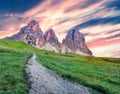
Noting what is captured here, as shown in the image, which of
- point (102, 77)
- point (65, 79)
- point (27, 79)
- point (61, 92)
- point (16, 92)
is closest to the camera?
point (16, 92)

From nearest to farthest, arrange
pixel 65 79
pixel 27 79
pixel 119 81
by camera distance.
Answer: pixel 27 79 → pixel 65 79 → pixel 119 81

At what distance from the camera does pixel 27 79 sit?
165 ft

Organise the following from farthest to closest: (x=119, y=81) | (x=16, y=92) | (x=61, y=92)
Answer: (x=119, y=81) < (x=61, y=92) < (x=16, y=92)

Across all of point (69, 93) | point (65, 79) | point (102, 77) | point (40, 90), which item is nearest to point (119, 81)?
point (102, 77)

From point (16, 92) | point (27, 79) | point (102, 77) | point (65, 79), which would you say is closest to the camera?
point (16, 92)

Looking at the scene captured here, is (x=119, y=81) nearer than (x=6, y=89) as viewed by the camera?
No

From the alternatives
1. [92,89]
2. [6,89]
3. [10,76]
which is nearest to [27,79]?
[10,76]

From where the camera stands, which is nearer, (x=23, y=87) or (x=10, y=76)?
(x=23, y=87)

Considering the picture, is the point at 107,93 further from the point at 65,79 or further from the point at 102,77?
the point at 102,77

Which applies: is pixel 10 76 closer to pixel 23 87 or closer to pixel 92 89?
pixel 23 87

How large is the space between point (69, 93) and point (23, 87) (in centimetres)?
684

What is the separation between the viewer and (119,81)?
Result: 6412cm

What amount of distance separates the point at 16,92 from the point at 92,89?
16085 millimetres

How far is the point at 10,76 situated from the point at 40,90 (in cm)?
1068
